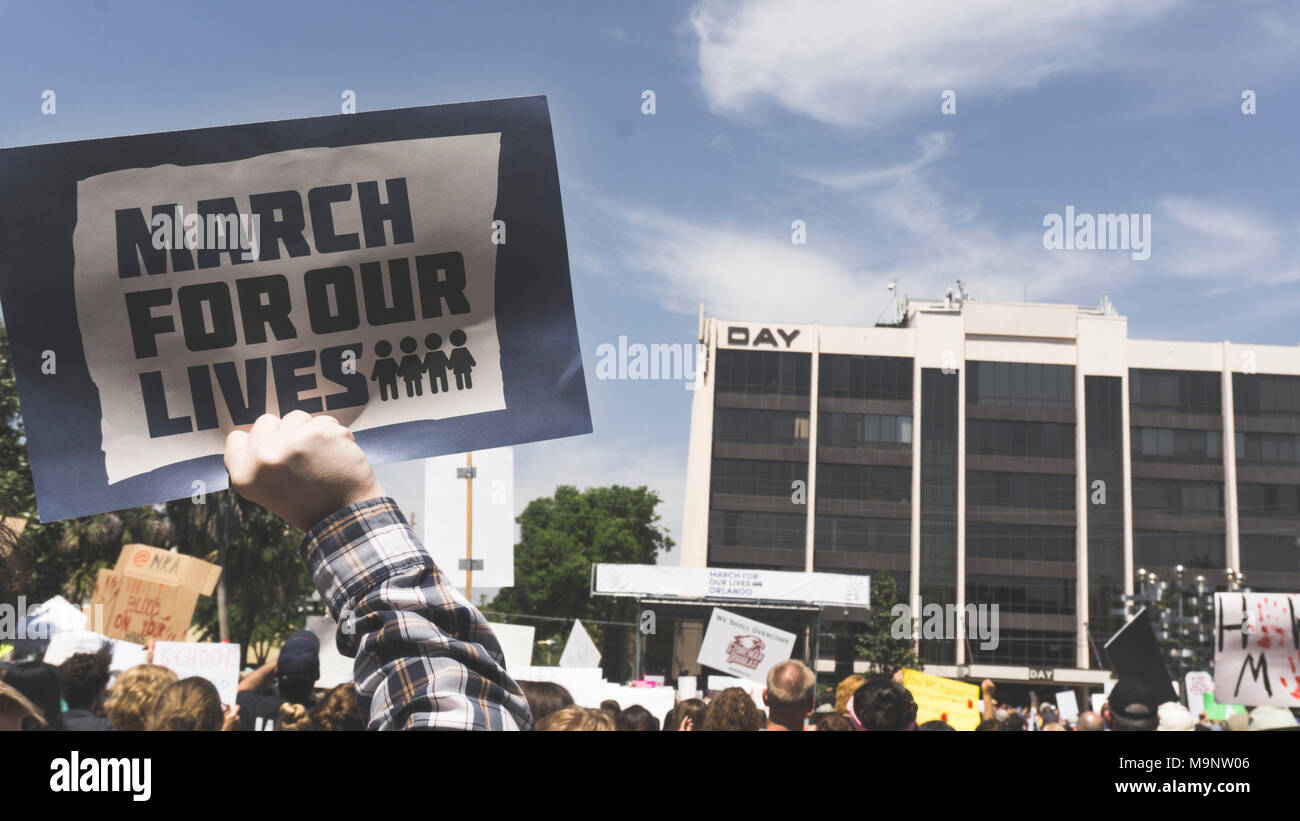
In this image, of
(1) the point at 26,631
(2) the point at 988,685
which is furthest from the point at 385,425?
(2) the point at 988,685

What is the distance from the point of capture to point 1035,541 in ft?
212

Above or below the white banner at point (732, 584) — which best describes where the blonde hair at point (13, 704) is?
above

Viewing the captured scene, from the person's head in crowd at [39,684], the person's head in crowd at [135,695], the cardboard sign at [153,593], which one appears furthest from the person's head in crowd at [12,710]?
the cardboard sign at [153,593]

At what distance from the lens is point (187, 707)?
4.14 metres

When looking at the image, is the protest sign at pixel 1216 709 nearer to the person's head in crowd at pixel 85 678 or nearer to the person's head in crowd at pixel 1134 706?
the person's head in crowd at pixel 1134 706

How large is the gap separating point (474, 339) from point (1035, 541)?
6744 centimetres

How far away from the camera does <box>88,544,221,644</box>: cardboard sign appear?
10250mm

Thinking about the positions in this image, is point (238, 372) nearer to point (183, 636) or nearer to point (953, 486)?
point (183, 636)

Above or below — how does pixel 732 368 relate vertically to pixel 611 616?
above

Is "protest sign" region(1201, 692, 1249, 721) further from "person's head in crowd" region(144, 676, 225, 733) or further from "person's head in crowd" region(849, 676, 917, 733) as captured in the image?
"person's head in crowd" region(144, 676, 225, 733)

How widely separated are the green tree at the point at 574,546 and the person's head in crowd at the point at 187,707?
73.3 m

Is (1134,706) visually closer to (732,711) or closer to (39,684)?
(732,711)

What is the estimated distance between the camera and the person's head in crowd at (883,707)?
16.1ft

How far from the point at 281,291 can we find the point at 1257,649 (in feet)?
26.9
